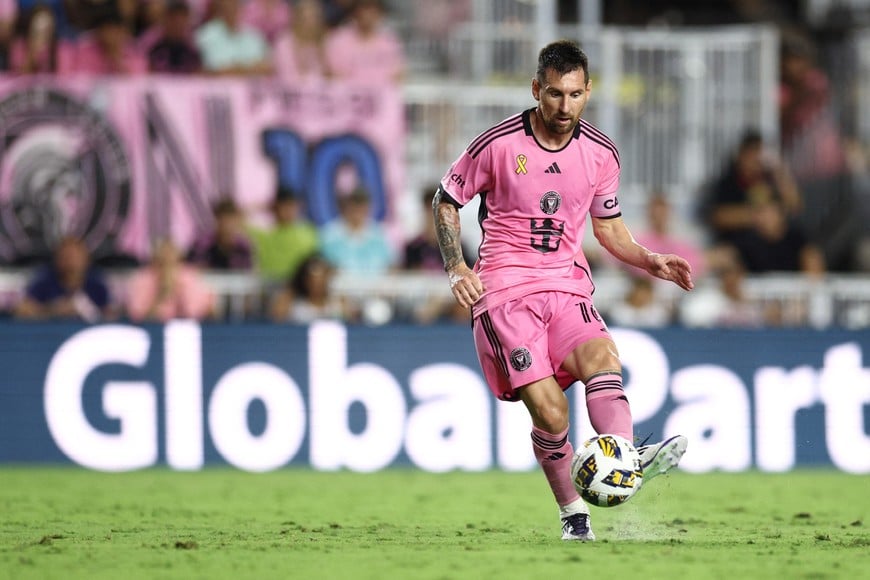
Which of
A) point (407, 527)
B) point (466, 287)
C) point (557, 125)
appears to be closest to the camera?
point (466, 287)

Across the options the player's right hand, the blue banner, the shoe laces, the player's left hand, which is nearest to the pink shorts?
the player's right hand

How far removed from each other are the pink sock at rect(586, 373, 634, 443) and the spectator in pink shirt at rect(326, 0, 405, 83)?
9281 millimetres

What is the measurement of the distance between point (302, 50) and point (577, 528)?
30.8 feet

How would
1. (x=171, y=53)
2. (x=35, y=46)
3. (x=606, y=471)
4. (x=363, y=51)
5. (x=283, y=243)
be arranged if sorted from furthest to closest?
(x=363, y=51) < (x=171, y=53) < (x=35, y=46) < (x=283, y=243) < (x=606, y=471)

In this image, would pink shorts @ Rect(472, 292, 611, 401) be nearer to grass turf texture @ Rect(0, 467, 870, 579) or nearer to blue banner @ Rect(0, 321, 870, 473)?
grass turf texture @ Rect(0, 467, 870, 579)

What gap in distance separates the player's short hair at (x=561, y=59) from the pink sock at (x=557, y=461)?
1.90m

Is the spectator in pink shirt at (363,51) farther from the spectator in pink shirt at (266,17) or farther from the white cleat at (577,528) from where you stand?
the white cleat at (577,528)

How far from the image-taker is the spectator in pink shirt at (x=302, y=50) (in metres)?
16.9

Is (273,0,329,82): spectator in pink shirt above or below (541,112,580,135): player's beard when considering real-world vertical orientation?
above

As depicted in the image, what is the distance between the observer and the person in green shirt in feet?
49.7

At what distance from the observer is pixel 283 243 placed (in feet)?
49.9

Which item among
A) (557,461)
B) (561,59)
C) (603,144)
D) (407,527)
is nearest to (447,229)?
(603,144)

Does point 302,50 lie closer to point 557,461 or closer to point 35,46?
point 35,46

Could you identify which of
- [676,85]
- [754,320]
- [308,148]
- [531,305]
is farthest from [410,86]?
[531,305]
